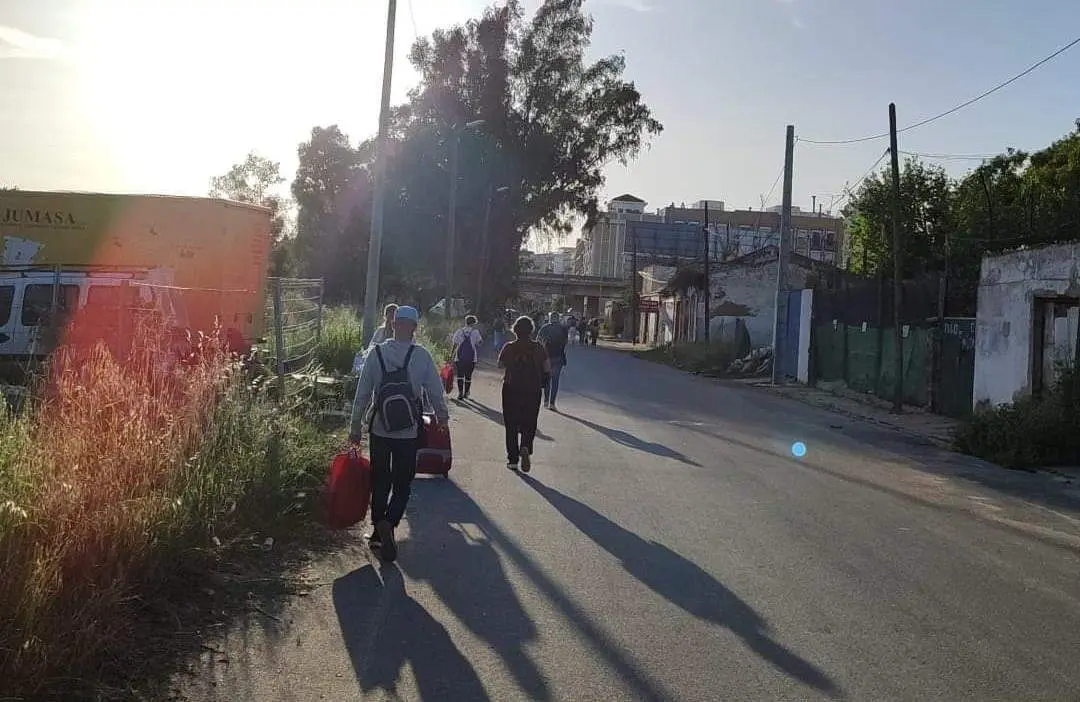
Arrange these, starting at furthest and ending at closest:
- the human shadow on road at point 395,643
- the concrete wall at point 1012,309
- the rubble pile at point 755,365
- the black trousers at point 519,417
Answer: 1. the rubble pile at point 755,365
2. the concrete wall at point 1012,309
3. the black trousers at point 519,417
4. the human shadow on road at point 395,643

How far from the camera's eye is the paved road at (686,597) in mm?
4828

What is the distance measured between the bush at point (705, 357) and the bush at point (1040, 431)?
21403mm

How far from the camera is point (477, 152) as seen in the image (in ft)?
164

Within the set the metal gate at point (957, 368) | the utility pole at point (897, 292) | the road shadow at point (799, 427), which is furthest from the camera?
the utility pole at point (897, 292)

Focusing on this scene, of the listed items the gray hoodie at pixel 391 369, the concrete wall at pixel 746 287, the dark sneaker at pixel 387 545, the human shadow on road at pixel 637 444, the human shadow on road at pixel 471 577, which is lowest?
the human shadow on road at pixel 471 577

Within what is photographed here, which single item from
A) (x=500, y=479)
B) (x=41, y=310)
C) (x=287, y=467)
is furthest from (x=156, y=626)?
(x=41, y=310)

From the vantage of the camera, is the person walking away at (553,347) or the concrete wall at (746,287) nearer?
the person walking away at (553,347)

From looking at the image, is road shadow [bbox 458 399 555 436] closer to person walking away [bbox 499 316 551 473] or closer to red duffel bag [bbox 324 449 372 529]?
person walking away [bbox 499 316 551 473]

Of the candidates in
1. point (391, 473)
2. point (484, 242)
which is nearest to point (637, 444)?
point (391, 473)

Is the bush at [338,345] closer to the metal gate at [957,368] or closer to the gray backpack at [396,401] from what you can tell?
the gray backpack at [396,401]

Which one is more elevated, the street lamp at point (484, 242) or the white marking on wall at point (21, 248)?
the street lamp at point (484, 242)

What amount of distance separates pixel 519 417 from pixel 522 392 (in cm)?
27

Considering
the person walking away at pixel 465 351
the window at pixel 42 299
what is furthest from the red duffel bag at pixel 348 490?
the person walking away at pixel 465 351

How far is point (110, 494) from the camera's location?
5.37m
